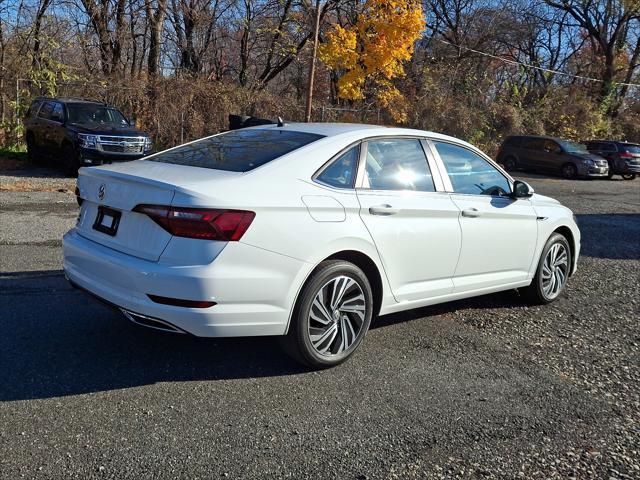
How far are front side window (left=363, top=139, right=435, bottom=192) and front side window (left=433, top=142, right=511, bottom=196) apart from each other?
276 mm

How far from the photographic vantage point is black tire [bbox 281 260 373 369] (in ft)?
12.6

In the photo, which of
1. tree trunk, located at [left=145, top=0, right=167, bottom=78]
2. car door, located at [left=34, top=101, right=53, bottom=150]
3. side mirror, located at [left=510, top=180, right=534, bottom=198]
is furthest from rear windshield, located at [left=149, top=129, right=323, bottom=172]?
tree trunk, located at [left=145, top=0, right=167, bottom=78]

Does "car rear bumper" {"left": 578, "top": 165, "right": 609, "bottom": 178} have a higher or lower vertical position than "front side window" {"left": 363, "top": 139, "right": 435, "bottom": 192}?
lower

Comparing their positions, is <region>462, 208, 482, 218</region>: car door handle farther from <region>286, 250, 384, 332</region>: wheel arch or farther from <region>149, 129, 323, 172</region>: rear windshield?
<region>149, 129, 323, 172</region>: rear windshield

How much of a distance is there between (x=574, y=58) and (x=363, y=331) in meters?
47.2

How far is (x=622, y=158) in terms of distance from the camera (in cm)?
2661

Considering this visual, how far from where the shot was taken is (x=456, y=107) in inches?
1141

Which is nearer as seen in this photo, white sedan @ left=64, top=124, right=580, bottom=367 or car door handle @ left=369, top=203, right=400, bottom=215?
white sedan @ left=64, top=124, right=580, bottom=367

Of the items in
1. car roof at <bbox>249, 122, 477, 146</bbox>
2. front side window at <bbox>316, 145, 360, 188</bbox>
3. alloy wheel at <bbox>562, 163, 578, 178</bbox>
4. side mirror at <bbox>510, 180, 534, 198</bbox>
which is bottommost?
alloy wheel at <bbox>562, 163, 578, 178</bbox>

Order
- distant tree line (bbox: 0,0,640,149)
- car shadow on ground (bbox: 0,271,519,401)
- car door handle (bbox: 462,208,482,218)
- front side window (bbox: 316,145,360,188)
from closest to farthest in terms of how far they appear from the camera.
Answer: car shadow on ground (bbox: 0,271,519,401) → front side window (bbox: 316,145,360,188) → car door handle (bbox: 462,208,482,218) → distant tree line (bbox: 0,0,640,149)

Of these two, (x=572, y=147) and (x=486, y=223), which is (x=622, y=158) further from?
(x=486, y=223)

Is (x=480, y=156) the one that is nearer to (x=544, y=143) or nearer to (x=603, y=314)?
(x=603, y=314)

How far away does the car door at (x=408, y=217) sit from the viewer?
426 centimetres

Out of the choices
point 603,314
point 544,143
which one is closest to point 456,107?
point 544,143
